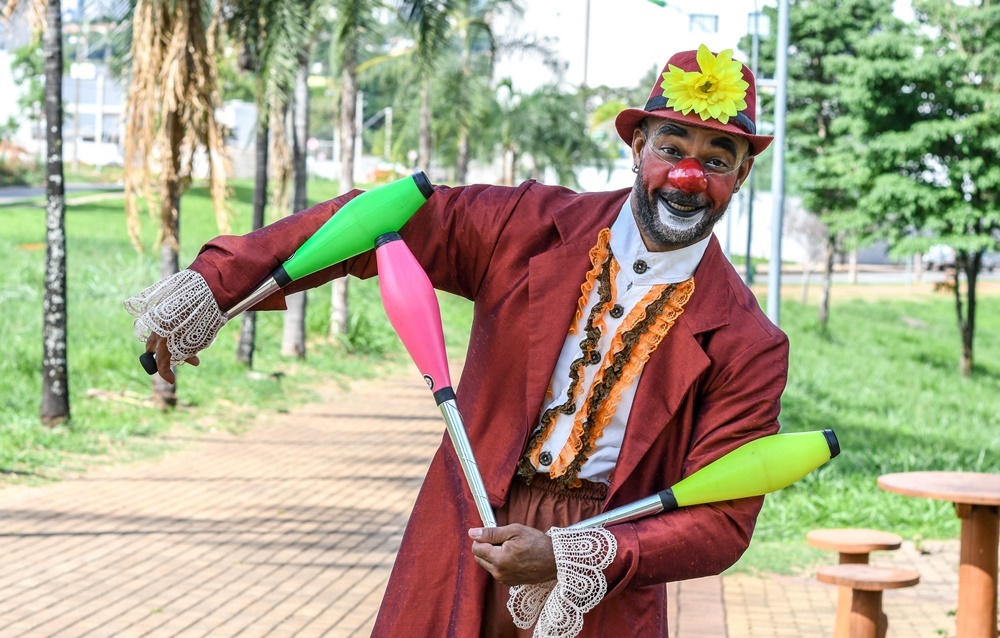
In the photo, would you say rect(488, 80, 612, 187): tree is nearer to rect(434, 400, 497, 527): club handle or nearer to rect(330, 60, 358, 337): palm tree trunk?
rect(330, 60, 358, 337): palm tree trunk

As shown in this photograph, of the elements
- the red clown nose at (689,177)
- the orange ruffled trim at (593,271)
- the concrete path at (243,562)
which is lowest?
the concrete path at (243,562)

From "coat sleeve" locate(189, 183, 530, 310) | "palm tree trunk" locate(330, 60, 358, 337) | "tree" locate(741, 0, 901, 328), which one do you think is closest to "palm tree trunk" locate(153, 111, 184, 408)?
"palm tree trunk" locate(330, 60, 358, 337)

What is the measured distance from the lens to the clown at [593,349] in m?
2.51

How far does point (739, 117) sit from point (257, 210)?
11.2 meters

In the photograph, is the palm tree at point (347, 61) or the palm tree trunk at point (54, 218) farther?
the palm tree at point (347, 61)

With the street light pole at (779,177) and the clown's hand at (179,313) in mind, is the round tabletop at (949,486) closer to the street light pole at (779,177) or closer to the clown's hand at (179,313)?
the clown's hand at (179,313)

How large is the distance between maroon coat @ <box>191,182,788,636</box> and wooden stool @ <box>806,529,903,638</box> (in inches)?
118

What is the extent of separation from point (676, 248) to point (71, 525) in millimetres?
5772

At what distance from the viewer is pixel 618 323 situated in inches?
105

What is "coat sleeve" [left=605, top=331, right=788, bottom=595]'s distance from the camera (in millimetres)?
2383

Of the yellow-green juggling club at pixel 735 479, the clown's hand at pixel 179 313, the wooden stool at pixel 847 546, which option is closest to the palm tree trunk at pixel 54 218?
the wooden stool at pixel 847 546

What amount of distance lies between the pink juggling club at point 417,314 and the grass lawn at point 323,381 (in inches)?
216

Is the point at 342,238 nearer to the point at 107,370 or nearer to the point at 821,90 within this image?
the point at 107,370

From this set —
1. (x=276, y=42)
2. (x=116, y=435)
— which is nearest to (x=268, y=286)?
(x=116, y=435)
